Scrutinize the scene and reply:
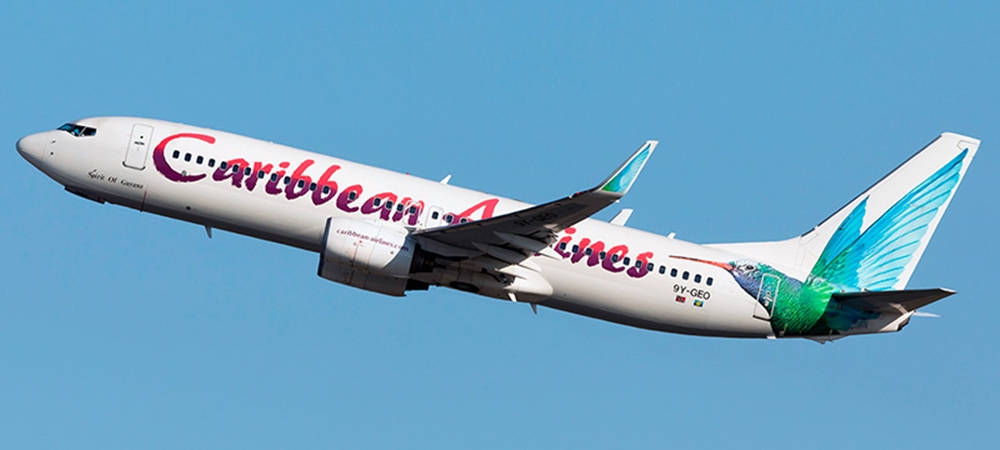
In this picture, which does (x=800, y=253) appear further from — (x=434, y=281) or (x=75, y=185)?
(x=75, y=185)

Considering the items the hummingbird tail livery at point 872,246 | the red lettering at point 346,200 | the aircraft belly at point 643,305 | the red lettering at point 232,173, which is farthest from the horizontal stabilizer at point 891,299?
the red lettering at point 232,173

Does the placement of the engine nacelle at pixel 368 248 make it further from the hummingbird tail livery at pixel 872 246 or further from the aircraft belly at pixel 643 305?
the hummingbird tail livery at pixel 872 246

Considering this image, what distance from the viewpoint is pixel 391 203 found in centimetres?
4431

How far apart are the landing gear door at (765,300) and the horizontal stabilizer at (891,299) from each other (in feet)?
6.31

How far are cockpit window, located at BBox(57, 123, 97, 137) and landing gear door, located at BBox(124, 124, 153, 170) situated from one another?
1.51 metres

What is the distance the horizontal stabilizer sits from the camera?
140ft

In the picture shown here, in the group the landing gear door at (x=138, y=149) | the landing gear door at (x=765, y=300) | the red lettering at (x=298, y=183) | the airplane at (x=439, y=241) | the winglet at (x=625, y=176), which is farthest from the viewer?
the landing gear door at (x=765, y=300)

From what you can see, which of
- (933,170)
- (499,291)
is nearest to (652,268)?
(499,291)

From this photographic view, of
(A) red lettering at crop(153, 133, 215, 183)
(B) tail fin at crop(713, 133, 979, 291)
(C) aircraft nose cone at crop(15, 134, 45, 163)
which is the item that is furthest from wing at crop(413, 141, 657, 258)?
(C) aircraft nose cone at crop(15, 134, 45, 163)

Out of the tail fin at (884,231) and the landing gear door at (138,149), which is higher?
the tail fin at (884,231)

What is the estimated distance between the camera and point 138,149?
45031mm

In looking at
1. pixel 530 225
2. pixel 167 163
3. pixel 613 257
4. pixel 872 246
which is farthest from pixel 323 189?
pixel 872 246

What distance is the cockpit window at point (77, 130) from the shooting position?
45.8 metres

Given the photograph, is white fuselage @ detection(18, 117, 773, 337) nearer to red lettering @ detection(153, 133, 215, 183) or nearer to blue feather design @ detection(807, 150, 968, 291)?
red lettering @ detection(153, 133, 215, 183)
